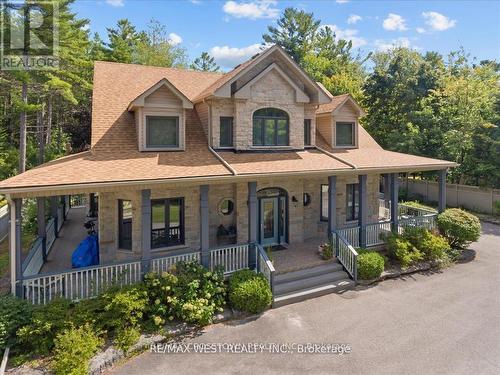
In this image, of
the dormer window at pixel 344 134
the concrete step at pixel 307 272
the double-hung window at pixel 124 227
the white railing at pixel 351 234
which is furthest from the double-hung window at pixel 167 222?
the dormer window at pixel 344 134

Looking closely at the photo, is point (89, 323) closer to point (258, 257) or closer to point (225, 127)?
point (258, 257)

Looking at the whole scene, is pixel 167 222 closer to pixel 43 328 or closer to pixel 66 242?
pixel 43 328

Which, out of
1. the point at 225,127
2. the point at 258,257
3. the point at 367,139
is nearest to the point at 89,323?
the point at 258,257

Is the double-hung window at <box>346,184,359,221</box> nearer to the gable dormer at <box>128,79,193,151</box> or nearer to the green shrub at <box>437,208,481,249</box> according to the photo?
the green shrub at <box>437,208,481,249</box>

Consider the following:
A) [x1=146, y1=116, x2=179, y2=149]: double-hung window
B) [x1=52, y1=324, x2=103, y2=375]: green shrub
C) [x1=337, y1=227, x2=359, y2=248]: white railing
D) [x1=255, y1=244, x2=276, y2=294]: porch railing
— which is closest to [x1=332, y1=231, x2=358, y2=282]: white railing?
[x1=337, y1=227, x2=359, y2=248]: white railing

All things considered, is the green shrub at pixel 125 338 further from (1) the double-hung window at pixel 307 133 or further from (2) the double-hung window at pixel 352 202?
(2) the double-hung window at pixel 352 202
